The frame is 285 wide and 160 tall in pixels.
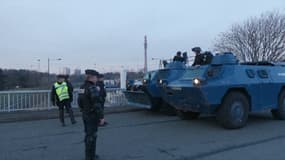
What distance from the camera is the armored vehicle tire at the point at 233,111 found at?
9336 millimetres

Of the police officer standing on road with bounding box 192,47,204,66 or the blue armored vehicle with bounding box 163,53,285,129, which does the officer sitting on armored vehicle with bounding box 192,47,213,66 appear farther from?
the blue armored vehicle with bounding box 163,53,285,129

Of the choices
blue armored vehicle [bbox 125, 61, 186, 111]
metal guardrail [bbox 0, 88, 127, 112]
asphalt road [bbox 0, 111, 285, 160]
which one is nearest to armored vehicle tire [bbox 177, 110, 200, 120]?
asphalt road [bbox 0, 111, 285, 160]

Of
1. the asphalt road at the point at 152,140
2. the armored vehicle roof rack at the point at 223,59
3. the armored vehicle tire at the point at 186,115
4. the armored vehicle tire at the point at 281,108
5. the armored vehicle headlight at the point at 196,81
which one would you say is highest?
the armored vehicle roof rack at the point at 223,59

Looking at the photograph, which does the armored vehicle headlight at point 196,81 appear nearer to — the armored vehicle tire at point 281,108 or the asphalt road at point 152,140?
the asphalt road at point 152,140

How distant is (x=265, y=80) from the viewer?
10312 mm

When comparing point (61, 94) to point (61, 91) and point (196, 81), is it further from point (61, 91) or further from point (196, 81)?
point (196, 81)

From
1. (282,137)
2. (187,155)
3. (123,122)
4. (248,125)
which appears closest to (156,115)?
(123,122)

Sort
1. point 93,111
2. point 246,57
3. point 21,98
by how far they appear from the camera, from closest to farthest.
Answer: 1. point 93,111
2. point 21,98
3. point 246,57

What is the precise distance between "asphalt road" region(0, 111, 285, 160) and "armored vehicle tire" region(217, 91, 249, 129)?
0.25 metres

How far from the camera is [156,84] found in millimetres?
12219

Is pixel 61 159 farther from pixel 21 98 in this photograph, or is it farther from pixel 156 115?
pixel 21 98

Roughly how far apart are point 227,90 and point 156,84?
11.2 feet

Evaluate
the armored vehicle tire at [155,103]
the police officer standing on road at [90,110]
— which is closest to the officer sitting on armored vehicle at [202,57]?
the armored vehicle tire at [155,103]

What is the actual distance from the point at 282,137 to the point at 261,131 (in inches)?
34.6
